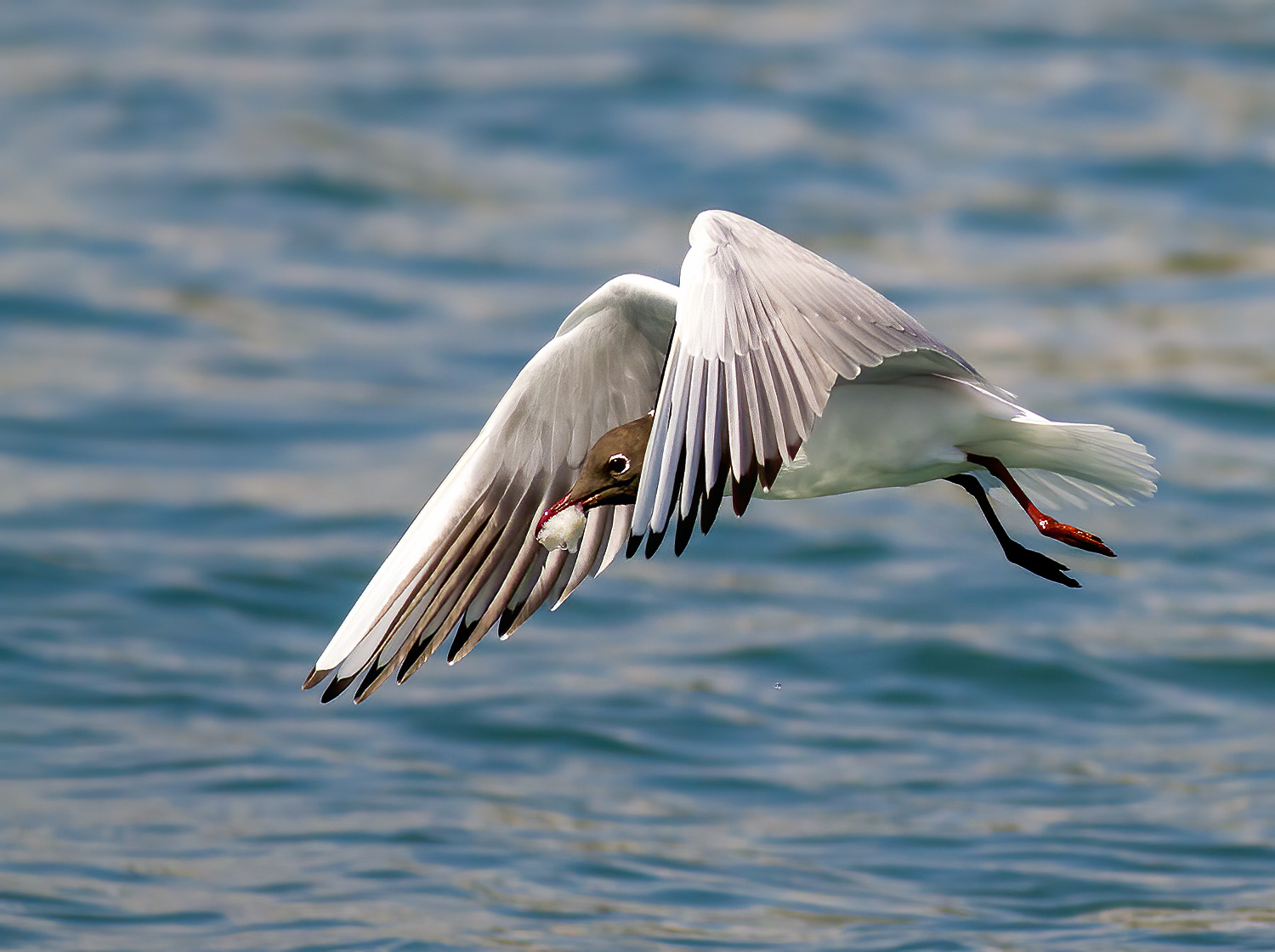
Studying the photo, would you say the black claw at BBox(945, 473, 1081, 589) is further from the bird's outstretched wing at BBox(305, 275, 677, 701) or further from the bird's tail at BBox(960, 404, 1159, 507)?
the bird's outstretched wing at BBox(305, 275, 677, 701)

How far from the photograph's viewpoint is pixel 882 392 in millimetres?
5945

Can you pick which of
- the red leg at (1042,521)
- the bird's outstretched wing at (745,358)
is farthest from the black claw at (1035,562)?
the bird's outstretched wing at (745,358)

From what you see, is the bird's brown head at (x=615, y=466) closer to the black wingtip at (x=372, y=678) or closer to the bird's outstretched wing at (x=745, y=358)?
the bird's outstretched wing at (x=745, y=358)

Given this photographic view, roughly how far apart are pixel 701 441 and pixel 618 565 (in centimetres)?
668

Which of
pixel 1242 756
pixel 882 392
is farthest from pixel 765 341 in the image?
pixel 1242 756

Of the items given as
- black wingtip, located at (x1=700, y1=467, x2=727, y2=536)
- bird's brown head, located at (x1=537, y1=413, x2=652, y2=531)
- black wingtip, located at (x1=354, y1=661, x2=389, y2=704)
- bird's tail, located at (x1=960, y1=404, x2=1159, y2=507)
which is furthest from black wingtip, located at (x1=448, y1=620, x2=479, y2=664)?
black wingtip, located at (x1=700, y1=467, x2=727, y2=536)

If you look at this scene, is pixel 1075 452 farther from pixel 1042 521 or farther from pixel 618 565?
pixel 618 565

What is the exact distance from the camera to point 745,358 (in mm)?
5023

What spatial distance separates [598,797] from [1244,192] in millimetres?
9263

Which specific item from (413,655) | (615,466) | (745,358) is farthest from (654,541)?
(413,655)

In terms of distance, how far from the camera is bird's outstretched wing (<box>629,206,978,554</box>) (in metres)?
4.79

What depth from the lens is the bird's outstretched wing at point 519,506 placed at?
21.2 feet

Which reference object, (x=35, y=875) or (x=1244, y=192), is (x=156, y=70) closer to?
(x=1244, y=192)

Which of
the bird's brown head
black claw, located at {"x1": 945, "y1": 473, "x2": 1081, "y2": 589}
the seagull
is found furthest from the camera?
black claw, located at {"x1": 945, "y1": 473, "x2": 1081, "y2": 589}
